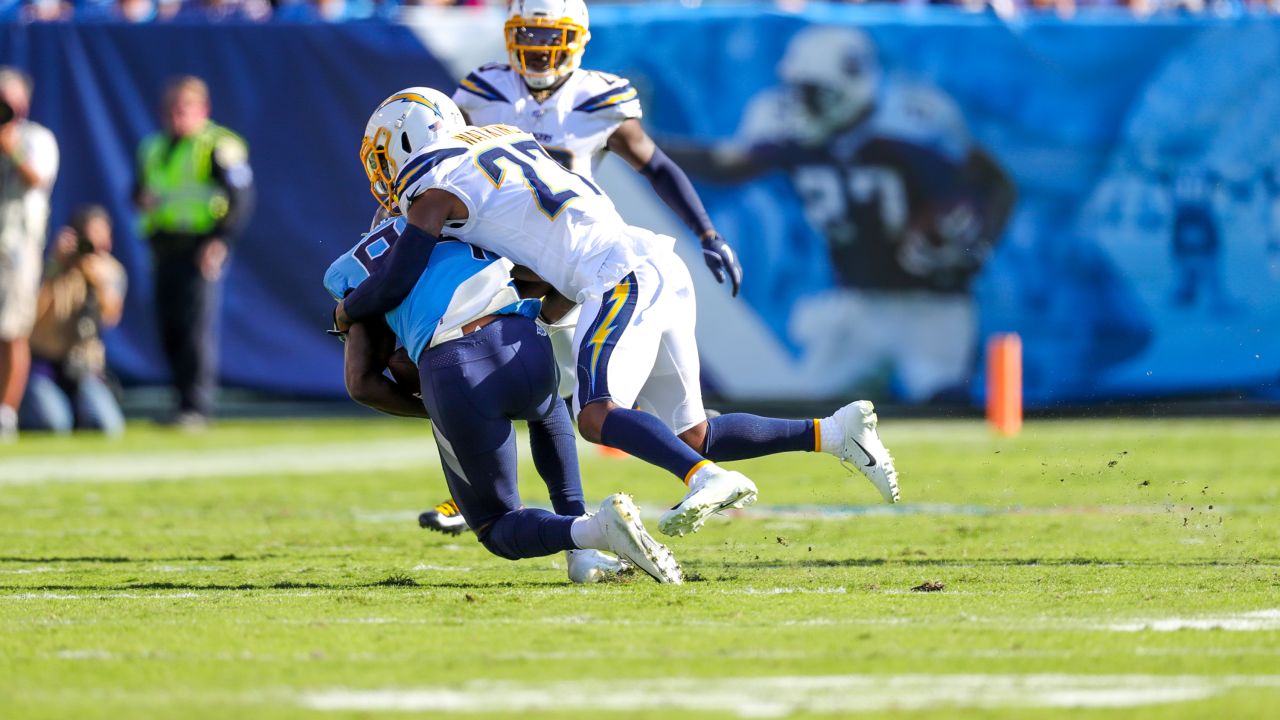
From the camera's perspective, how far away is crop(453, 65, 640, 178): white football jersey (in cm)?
640

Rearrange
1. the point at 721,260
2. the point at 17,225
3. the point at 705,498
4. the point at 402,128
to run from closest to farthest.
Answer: the point at 705,498 → the point at 402,128 → the point at 721,260 → the point at 17,225

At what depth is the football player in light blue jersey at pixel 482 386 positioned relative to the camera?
4879mm

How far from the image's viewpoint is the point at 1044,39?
12336mm

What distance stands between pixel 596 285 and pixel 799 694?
191cm

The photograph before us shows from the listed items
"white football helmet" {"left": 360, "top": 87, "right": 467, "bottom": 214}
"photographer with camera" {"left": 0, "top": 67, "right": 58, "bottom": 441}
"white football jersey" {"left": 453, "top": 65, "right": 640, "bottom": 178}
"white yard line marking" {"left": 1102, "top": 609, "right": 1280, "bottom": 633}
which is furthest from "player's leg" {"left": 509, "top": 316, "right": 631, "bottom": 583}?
"photographer with camera" {"left": 0, "top": 67, "right": 58, "bottom": 441}

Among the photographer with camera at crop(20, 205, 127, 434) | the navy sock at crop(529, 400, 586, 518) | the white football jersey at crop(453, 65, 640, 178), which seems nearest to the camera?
the navy sock at crop(529, 400, 586, 518)

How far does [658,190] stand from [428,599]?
2.13m

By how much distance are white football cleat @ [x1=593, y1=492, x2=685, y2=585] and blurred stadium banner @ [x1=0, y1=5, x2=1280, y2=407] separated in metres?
7.23

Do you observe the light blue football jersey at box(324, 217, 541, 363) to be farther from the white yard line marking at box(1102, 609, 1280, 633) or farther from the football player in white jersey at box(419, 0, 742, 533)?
the white yard line marking at box(1102, 609, 1280, 633)

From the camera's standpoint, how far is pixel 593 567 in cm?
518

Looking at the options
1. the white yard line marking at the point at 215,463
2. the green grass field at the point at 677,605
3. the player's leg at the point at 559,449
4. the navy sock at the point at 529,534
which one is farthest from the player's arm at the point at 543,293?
the white yard line marking at the point at 215,463

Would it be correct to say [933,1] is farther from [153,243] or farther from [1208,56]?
[153,243]

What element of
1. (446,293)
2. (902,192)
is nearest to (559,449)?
(446,293)

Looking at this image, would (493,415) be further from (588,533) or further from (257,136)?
(257,136)
